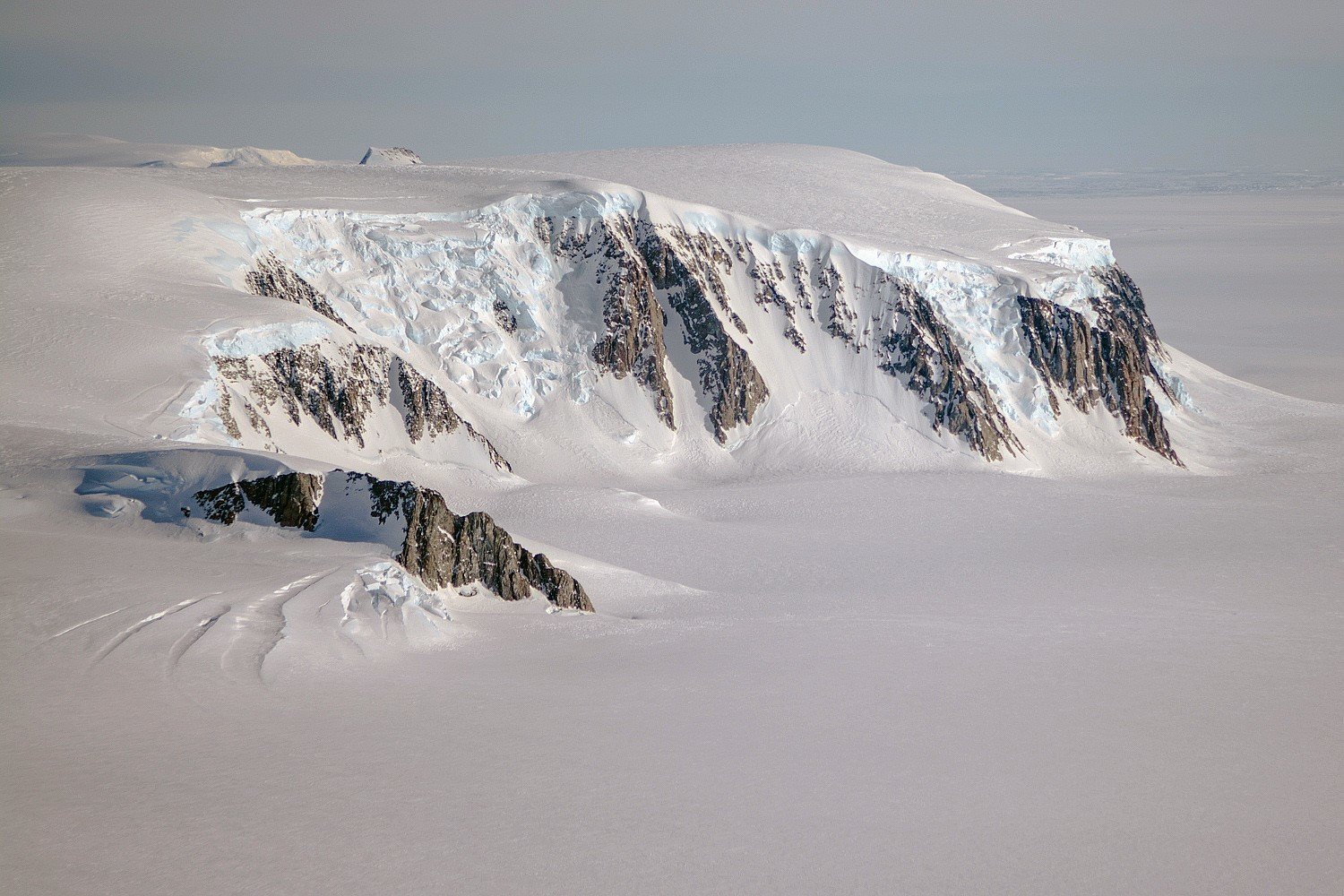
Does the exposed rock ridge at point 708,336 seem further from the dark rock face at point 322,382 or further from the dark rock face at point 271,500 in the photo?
the dark rock face at point 271,500

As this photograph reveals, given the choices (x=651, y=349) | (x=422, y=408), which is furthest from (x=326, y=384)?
(x=651, y=349)

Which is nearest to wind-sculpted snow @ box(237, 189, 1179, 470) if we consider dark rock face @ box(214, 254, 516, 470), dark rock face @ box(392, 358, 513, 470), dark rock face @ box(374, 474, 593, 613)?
dark rock face @ box(214, 254, 516, 470)

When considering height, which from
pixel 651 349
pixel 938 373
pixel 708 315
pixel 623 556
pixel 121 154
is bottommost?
pixel 623 556

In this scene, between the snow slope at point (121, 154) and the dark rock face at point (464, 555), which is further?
the snow slope at point (121, 154)

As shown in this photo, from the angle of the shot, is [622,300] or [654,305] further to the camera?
[654,305]

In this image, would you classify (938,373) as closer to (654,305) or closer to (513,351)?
(654,305)

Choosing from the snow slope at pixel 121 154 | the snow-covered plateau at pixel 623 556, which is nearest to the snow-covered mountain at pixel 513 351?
the snow-covered plateau at pixel 623 556

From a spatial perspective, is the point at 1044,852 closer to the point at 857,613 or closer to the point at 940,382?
the point at 857,613
